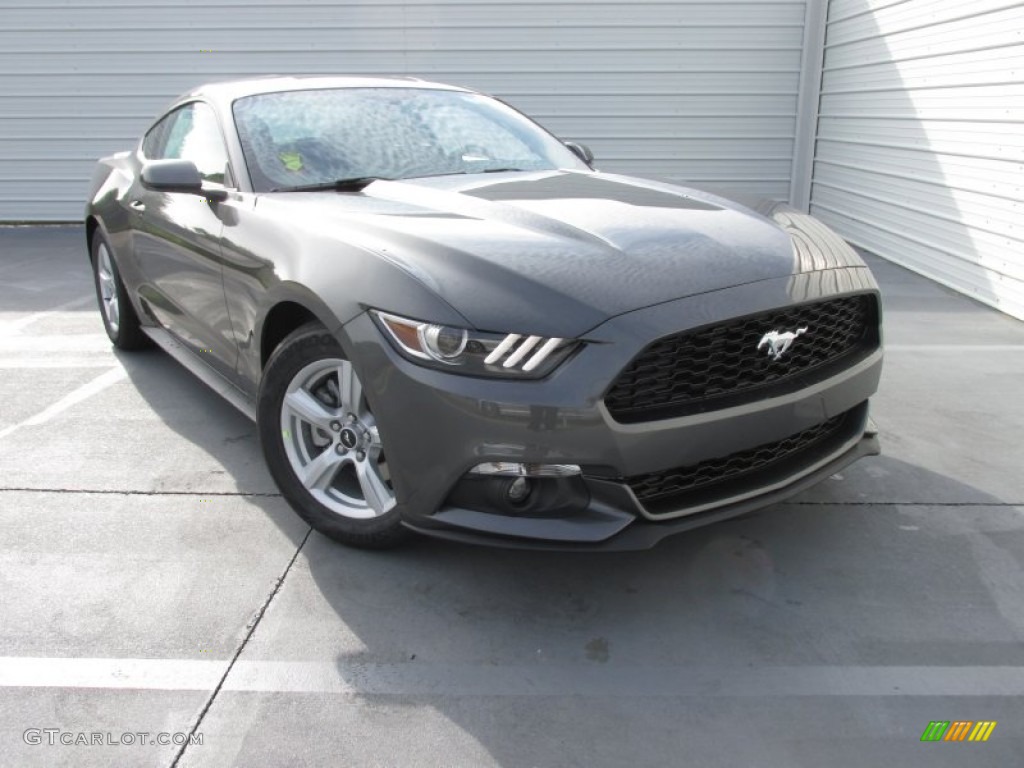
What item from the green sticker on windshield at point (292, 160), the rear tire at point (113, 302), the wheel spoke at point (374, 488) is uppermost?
the green sticker on windshield at point (292, 160)

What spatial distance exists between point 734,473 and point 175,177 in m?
2.25

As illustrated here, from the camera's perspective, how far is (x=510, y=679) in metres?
2.23

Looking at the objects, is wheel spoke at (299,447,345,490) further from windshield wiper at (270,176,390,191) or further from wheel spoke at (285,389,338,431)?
windshield wiper at (270,176,390,191)

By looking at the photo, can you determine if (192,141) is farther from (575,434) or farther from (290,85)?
(575,434)

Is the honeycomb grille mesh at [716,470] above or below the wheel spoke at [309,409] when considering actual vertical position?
above

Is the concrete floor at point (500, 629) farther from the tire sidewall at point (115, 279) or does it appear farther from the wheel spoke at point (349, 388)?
the tire sidewall at point (115, 279)

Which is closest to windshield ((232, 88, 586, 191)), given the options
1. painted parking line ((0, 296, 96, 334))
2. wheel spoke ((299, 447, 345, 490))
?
wheel spoke ((299, 447, 345, 490))

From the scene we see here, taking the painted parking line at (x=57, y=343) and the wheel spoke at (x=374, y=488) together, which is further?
the painted parking line at (x=57, y=343)

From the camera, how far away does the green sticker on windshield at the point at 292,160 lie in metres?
3.24

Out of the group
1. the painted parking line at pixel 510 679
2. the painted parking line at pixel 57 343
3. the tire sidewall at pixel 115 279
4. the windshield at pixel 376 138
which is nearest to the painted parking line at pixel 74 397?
the tire sidewall at pixel 115 279

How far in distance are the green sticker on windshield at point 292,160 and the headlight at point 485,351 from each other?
128cm

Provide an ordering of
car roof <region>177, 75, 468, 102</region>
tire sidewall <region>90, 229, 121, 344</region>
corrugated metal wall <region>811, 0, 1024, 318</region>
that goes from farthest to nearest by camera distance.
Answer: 1. corrugated metal wall <region>811, 0, 1024, 318</region>
2. tire sidewall <region>90, 229, 121, 344</region>
3. car roof <region>177, 75, 468, 102</region>

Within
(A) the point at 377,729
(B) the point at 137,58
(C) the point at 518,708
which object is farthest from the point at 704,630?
(B) the point at 137,58

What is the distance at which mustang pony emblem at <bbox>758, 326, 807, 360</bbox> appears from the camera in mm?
2383
